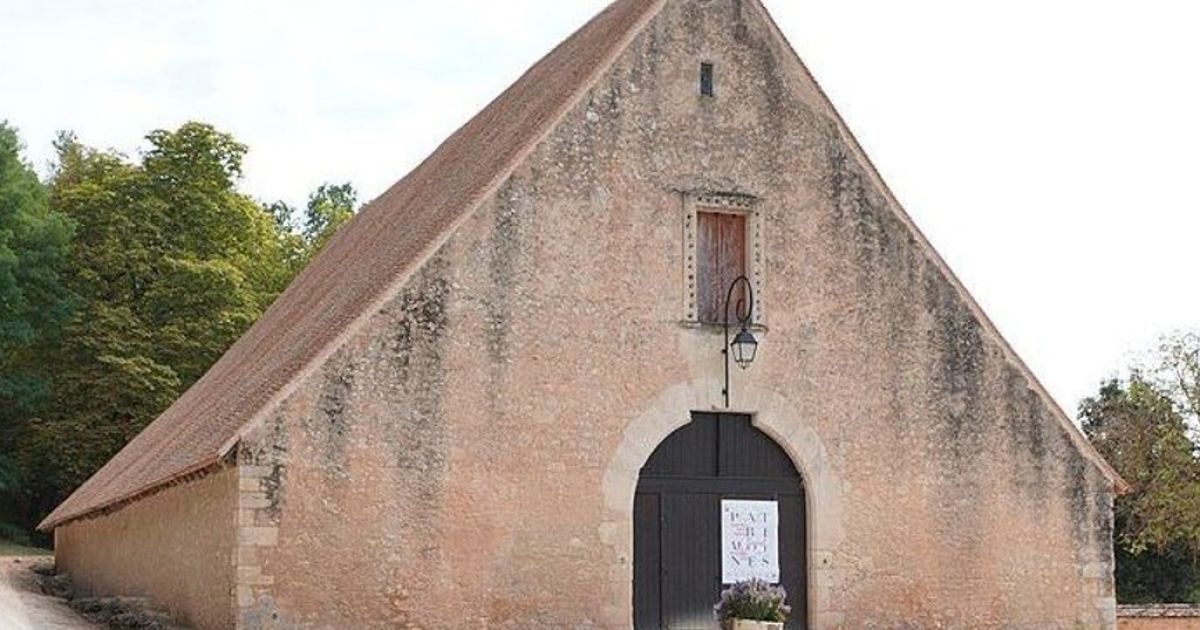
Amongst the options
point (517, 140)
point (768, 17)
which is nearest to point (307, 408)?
point (517, 140)

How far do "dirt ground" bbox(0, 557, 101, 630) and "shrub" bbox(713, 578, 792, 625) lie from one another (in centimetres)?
779

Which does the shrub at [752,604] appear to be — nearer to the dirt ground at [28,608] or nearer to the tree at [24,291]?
the dirt ground at [28,608]

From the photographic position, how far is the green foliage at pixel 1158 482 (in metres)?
37.6

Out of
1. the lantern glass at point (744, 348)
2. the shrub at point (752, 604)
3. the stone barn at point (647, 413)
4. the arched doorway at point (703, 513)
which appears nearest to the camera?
the stone barn at point (647, 413)

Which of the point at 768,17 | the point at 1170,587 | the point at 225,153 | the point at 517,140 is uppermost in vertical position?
the point at 225,153

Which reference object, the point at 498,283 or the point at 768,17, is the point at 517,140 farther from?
the point at 768,17

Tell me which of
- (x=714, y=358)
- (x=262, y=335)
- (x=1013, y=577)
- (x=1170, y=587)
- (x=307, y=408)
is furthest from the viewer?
(x=1170, y=587)

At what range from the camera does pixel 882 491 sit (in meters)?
19.2

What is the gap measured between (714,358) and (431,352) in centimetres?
349

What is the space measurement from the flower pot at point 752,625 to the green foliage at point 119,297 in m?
25.6

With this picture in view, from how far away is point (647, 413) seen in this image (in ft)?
59.3

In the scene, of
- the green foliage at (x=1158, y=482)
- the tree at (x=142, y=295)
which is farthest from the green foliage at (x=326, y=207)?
the green foliage at (x=1158, y=482)

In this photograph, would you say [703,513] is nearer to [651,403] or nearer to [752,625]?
[651,403]

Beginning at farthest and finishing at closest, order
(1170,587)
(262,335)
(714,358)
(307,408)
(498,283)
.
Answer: (1170,587), (262,335), (714,358), (498,283), (307,408)
